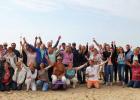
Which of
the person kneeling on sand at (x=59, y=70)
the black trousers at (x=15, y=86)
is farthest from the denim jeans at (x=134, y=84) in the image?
the black trousers at (x=15, y=86)

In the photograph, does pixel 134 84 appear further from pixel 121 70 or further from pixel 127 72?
pixel 121 70

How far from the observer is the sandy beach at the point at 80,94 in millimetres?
12984

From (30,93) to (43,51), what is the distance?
2059 mm

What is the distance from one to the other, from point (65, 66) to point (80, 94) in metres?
1.99

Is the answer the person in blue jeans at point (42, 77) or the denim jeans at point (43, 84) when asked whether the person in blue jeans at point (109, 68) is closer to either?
the person in blue jeans at point (42, 77)

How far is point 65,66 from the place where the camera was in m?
15.3

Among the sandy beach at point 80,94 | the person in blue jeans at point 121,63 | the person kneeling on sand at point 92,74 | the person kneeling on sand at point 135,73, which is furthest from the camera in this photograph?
the person in blue jeans at point 121,63

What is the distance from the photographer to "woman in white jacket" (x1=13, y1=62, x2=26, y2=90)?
14500mm

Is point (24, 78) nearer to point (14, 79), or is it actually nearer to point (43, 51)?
point (14, 79)

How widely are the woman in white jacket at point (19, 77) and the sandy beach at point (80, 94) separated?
0.61 metres

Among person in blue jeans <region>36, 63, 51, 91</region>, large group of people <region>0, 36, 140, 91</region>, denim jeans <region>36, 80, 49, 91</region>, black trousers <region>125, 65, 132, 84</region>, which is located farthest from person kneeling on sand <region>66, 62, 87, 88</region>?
black trousers <region>125, 65, 132, 84</region>

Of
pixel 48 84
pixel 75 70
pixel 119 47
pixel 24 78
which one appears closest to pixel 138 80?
pixel 119 47

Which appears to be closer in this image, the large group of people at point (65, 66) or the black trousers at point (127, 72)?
the large group of people at point (65, 66)

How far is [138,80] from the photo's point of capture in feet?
50.5
